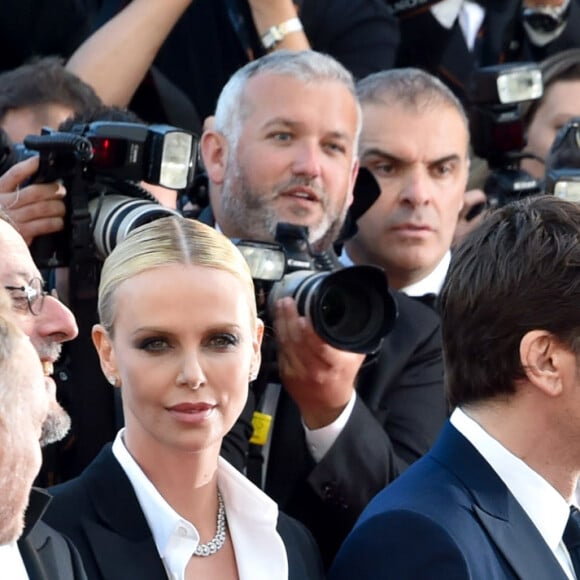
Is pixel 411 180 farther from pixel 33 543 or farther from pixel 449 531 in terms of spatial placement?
pixel 33 543

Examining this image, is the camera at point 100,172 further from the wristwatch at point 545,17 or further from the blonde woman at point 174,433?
the wristwatch at point 545,17

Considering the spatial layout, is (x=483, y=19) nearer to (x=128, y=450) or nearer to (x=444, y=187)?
(x=444, y=187)

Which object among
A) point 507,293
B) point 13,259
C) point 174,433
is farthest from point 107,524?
point 507,293

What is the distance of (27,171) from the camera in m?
3.32

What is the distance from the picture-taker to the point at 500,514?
262 centimetres

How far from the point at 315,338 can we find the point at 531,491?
0.81 m

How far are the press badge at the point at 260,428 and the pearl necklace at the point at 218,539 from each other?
61 cm

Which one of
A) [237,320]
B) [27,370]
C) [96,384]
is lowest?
[96,384]

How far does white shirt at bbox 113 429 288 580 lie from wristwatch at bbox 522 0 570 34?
3.18 m

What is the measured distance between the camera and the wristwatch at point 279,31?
480 cm

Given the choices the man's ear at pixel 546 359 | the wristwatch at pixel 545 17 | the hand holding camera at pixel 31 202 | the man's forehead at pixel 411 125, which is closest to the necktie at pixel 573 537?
the man's ear at pixel 546 359

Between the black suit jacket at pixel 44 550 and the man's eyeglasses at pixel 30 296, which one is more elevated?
the man's eyeglasses at pixel 30 296

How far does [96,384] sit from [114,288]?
2.12 ft

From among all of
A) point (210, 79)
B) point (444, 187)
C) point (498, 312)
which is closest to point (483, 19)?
point (210, 79)
